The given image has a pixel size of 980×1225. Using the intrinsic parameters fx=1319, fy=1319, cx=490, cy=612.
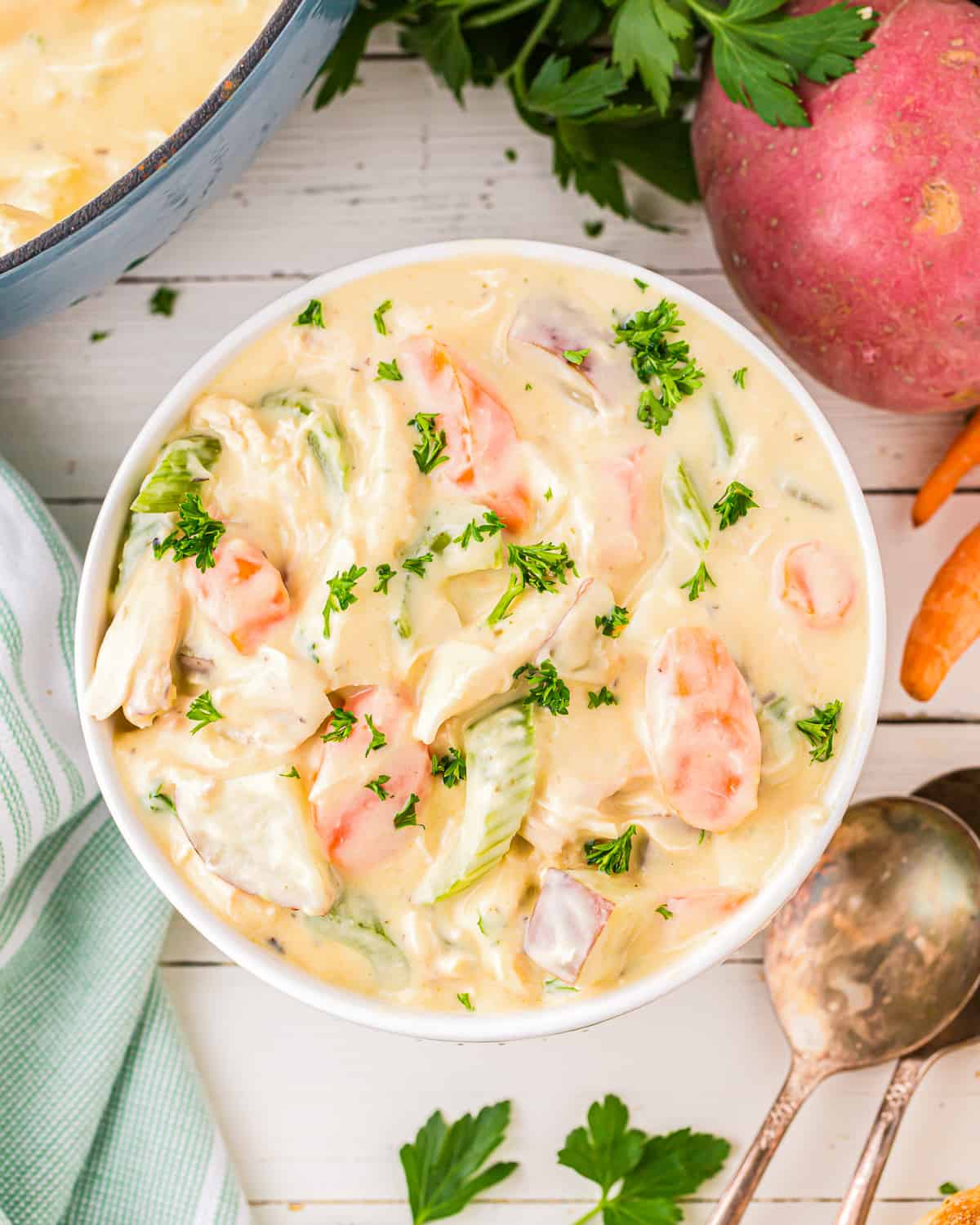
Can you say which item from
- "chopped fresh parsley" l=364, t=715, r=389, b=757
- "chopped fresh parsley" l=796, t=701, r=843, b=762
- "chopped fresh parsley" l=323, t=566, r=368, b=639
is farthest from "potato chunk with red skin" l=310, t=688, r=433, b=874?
"chopped fresh parsley" l=796, t=701, r=843, b=762

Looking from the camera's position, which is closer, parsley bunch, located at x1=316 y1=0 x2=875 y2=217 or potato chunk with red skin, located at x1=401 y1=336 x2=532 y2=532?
potato chunk with red skin, located at x1=401 y1=336 x2=532 y2=532

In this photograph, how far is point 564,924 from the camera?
5.18ft

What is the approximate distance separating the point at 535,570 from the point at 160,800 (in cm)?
55

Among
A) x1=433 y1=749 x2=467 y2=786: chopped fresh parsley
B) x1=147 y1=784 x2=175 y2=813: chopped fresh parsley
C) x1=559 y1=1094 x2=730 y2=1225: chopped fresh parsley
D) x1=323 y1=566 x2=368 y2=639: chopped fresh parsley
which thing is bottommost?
x1=559 y1=1094 x2=730 y2=1225: chopped fresh parsley

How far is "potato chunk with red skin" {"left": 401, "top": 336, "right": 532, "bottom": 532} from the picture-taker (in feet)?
5.28

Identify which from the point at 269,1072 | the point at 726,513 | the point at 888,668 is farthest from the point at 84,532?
the point at 888,668

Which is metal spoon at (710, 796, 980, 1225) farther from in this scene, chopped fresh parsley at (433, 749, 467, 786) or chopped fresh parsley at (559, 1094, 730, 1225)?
chopped fresh parsley at (433, 749, 467, 786)

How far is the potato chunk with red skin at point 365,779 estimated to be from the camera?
5.22 ft

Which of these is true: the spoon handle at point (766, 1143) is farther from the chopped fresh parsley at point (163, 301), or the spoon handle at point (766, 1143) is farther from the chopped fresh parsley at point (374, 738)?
the chopped fresh parsley at point (163, 301)

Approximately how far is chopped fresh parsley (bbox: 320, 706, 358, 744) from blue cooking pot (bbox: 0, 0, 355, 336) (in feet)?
2.12

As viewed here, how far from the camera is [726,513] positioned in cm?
161

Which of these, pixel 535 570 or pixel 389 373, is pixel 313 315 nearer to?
pixel 389 373

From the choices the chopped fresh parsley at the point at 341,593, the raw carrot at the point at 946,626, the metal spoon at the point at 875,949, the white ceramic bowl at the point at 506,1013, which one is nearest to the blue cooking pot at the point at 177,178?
the white ceramic bowl at the point at 506,1013

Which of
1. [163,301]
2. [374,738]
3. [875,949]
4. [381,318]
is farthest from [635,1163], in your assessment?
[163,301]
